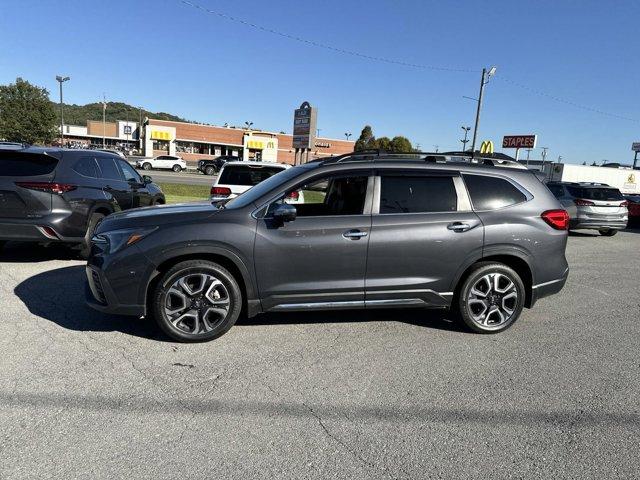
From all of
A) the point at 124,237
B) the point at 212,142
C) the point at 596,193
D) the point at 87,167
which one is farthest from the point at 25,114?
the point at 124,237

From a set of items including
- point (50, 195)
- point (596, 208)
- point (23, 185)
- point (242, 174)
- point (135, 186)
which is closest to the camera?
point (23, 185)

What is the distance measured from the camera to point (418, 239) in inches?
184

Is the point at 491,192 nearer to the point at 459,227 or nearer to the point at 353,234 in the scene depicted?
the point at 459,227

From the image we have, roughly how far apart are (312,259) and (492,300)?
199 centimetres

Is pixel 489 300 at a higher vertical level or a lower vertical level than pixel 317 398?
higher

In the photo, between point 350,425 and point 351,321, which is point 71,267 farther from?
point 350,425

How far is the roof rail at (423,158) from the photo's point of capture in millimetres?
4980

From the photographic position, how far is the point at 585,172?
42938 millimetres

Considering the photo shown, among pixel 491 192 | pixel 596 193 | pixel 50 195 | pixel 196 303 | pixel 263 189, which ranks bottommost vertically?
pixel 196 303

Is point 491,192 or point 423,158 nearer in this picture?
point 491,192

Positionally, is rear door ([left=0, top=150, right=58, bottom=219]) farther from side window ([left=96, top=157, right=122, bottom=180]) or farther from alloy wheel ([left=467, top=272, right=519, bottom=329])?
alloy wheel ([left=467, top=272, right=519, bottom=329])

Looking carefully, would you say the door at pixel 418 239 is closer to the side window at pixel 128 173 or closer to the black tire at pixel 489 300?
the black tire at pixel 489 300

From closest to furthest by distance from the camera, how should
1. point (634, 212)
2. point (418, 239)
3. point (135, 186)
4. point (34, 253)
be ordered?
point (418, 239)
point (34, 253)
point (135, 186)
point (634, 212)

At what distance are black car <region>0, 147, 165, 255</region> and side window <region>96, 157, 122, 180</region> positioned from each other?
0.19 m
